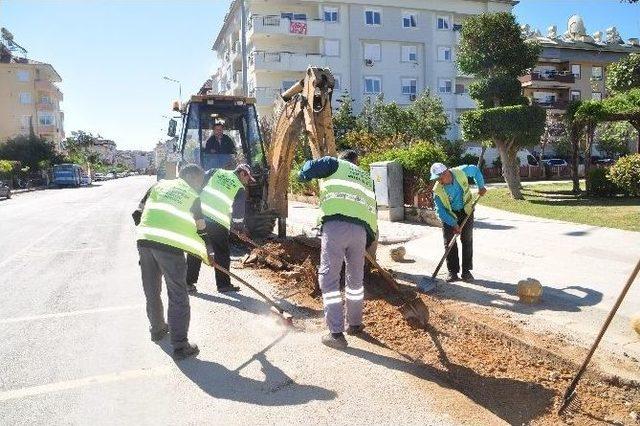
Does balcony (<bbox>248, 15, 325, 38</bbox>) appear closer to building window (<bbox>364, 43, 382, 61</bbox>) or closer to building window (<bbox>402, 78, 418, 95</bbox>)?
Answer: building window (<bbox>364, 43, 382, 61</bbox>)

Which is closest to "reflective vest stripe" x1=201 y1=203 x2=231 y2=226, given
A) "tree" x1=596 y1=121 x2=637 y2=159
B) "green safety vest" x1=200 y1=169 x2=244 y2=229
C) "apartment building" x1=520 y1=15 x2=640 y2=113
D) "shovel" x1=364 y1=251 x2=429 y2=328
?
"green safety vest" x1=200 y1=169 x2=244 y2=229

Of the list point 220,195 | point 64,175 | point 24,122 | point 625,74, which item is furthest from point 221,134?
point 24,122

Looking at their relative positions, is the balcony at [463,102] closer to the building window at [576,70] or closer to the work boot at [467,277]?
the building window at [576,70]

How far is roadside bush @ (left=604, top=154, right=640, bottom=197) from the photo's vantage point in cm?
1434

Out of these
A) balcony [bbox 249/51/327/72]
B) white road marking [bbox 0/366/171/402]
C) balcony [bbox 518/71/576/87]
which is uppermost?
balcony [bbox 518/71/576/87]

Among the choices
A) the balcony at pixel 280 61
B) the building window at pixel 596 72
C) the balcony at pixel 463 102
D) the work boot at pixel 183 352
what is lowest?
the work boot at pixel 183 352

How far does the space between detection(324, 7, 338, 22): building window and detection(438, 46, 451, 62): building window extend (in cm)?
865

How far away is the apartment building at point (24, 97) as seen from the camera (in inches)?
2381

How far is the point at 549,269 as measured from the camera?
23.2 ft

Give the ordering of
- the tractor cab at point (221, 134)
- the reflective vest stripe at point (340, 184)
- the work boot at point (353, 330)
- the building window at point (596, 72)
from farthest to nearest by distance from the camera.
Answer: the building window at point (596, 72) → the tractor cab at point (221, 134) → the work boot at point (353, 330) → the reflective vest stripe at point (340, 184)

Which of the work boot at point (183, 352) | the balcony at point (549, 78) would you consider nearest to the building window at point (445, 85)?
the balcony at point (549, 78)

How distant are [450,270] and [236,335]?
127 inches

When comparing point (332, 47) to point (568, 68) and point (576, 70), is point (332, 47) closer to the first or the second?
point (568, 68)

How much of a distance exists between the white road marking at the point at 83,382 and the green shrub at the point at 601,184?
51.1 ft
